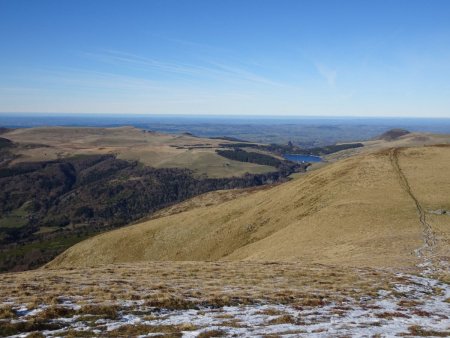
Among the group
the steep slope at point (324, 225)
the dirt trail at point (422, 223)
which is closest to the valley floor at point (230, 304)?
the dirt trail at point (422, 223)

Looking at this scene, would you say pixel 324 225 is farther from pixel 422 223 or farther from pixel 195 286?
pixel 195 286

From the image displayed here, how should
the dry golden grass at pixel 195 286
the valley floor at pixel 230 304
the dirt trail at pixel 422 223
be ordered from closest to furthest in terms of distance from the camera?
the valley floor at pixel 230 304 < the dry golden grass at pixel 195 286 < the dirt trail at pixel 422 223

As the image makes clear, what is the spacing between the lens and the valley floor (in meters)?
16.2

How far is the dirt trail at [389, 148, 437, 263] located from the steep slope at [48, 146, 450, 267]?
35 centimetres

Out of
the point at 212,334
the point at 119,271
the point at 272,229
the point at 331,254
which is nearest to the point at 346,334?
the point at 212,334

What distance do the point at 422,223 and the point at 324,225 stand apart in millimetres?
12859

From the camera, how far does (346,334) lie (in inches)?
614

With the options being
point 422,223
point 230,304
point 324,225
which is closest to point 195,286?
point 230,304

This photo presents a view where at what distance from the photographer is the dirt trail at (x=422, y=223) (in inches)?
1502

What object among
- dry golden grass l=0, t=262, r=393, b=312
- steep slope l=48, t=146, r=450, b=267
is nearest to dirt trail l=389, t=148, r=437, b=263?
steep slope l=48, t=146, r=450, b=267

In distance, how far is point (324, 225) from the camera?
176ft

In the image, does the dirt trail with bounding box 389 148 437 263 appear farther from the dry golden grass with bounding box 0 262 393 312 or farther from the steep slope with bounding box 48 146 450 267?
the dry golden grass with bounding box 0 262 393 312

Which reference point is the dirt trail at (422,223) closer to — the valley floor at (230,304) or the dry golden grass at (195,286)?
the valley floor at (230,304)

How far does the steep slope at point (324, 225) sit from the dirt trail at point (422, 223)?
35 centimetres
